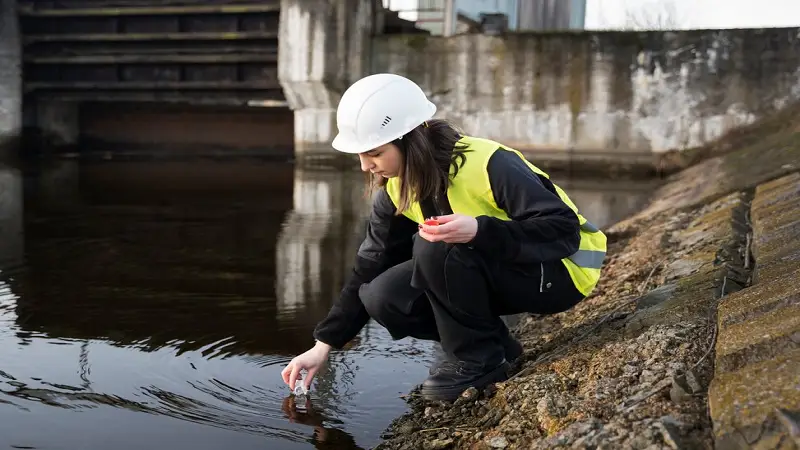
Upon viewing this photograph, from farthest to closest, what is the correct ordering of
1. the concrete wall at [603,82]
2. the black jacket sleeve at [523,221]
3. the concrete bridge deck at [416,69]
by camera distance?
the concrete bridge deck at [416,69]
the concrete wall at [603,82]
the black jacket sleeve at [523,221]

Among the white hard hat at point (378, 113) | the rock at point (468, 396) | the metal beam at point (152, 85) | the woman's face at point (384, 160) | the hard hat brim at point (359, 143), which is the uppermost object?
the metal beam at point (152, 85)

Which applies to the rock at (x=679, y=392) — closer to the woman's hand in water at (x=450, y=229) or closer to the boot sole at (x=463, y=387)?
the woman's hand in water at (x=450, y=229)

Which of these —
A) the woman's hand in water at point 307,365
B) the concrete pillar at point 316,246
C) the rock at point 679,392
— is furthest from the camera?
the concrete pillar at point 316,246

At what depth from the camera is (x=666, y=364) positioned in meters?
2.02

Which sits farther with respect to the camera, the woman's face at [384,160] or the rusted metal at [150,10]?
the rusted metal at [150,10]

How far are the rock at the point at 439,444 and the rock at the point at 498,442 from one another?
146 mm

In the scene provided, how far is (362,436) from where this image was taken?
2.37 meters

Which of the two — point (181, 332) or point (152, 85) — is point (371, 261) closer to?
point (181, 332)

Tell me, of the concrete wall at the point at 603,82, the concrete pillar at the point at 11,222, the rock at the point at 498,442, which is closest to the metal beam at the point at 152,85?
the concrete wall at the point at 603,82

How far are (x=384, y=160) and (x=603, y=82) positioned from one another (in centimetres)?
935

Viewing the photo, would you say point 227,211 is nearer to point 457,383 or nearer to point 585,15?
point 457,383

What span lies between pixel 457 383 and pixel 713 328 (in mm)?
725

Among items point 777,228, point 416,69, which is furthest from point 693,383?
point 416,69

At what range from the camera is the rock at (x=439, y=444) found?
211 centimetres
